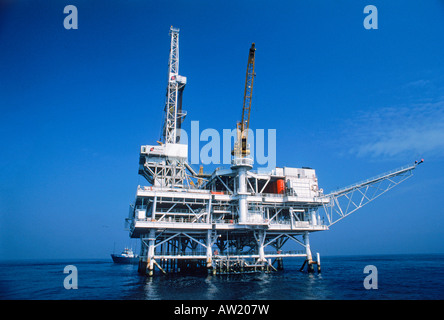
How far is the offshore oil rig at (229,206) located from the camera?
4834 centimetres

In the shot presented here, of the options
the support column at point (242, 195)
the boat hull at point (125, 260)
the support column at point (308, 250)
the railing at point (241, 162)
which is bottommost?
the boat hull at point (125, 260)

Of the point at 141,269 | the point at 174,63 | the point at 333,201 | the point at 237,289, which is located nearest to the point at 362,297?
the point at 237,289

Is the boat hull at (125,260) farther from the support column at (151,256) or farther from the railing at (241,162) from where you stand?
the railing at (241,162)

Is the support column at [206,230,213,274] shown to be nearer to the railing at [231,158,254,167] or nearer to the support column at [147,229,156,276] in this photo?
the support column at [147,229,156,276]

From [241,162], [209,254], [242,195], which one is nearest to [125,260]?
[209,254]

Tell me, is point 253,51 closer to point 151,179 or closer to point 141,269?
point 151,179

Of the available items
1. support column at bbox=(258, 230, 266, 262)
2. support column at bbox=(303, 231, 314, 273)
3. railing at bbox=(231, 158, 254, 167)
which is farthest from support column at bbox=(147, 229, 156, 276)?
support column at bbox=(303, 231, 314, 273)

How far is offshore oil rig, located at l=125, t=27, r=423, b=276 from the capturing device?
159 ft

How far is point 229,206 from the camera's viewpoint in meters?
54.3

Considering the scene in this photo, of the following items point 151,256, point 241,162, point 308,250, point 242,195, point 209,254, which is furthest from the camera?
point 308,250

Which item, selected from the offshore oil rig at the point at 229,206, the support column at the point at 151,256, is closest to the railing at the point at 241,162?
the offshore oil rig at the point at 229,206

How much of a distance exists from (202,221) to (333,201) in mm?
25776

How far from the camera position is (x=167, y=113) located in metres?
61.1

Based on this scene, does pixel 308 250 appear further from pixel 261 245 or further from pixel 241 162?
pixel 241 162
